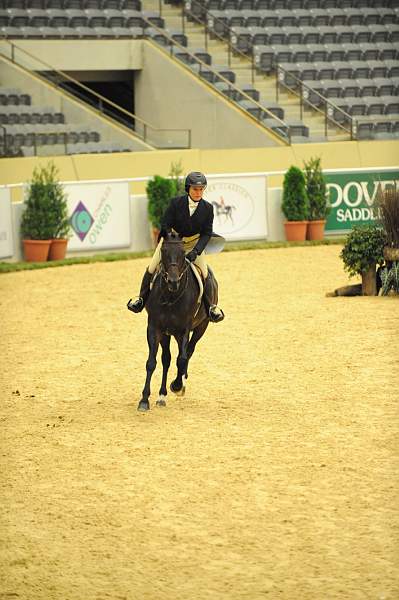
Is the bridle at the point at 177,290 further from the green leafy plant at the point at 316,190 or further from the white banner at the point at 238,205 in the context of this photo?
the green leafy plant at the point at 316,190

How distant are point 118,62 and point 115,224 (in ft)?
30.1

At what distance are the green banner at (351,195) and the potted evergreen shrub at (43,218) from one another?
7.46 m

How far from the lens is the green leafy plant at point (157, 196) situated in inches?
1034

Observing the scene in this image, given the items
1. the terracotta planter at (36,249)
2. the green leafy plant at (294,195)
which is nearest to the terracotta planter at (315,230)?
the green leafy plant at (294,195)

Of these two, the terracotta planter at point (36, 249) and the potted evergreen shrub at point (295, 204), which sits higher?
the potted evergreen shrub at point (295, 204)

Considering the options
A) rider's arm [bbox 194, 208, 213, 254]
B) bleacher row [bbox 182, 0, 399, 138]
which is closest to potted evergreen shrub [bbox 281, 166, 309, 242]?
bleacher row [bbox 182, 0, 399, 138]

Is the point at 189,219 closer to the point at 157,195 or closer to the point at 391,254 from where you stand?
the point at 391,254

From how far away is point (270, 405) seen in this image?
459 inches

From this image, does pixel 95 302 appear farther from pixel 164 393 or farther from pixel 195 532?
pixel 195 532

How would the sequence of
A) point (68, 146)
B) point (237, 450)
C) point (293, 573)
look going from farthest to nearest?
point (68, 146), point (237, 450), point (293, 573)

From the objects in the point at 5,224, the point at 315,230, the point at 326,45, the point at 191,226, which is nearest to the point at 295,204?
the point at 315,230

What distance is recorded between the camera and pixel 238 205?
1077 inches

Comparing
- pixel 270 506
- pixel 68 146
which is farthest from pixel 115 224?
pixel 270 506

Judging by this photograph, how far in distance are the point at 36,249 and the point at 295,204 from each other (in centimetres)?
683
